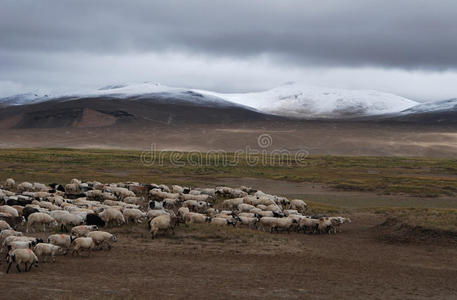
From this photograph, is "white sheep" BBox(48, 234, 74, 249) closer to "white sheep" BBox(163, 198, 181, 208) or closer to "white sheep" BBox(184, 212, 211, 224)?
"white sheep" BBox(184, 212, 211, 224)

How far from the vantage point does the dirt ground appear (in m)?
12.2

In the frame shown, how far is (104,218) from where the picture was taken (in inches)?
773

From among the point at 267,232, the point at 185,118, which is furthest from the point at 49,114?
the point at 267,232

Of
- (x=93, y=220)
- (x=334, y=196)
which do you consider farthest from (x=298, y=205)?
(x=93, y=220)

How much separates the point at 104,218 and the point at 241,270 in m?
7.25

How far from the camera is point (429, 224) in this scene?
65.3ft

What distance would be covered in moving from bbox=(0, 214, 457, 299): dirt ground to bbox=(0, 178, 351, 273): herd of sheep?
1.69 ft

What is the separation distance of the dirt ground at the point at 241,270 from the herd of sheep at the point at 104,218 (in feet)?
1.69

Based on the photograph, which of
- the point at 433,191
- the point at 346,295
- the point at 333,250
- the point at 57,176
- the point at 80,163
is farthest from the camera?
the point at 80,163

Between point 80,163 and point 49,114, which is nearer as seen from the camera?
point 80,163

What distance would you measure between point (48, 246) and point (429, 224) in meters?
13.6

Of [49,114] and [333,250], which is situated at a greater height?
[49,114]

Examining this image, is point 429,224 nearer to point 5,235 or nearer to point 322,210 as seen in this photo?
point 322,210

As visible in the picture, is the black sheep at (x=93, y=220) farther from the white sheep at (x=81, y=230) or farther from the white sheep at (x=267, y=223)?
the white sheep at (x=267, y=223)
